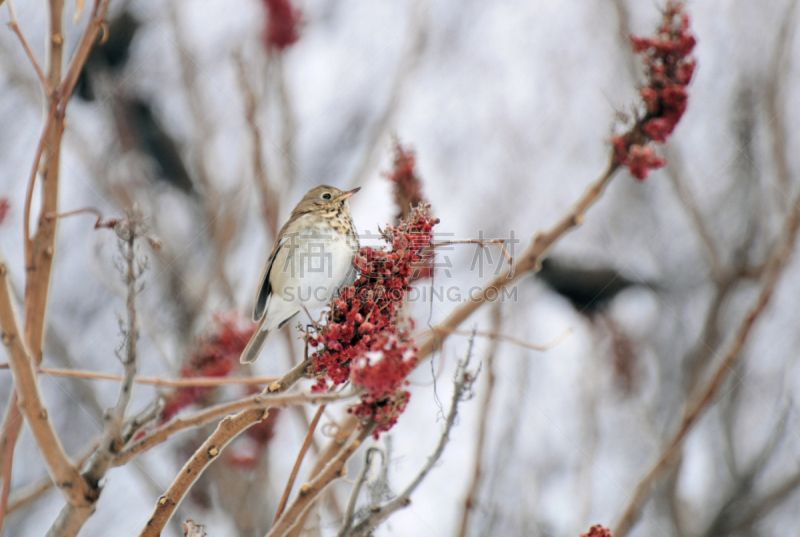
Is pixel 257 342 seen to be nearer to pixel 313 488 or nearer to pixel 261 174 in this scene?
pixel 261 174

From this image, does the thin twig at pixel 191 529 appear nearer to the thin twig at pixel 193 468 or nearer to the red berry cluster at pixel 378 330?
the thin twig at pixel 193 468

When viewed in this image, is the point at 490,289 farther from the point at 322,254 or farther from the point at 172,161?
the point at 172,161

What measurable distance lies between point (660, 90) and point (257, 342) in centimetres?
244

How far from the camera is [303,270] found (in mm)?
3691

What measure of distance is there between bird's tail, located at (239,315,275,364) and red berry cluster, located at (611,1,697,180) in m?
2.05

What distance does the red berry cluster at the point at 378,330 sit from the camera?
1.72 metres

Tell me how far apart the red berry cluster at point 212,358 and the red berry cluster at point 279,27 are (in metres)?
2.31

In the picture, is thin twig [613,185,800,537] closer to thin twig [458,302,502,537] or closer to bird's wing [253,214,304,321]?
thin twig [458,302,502,537]

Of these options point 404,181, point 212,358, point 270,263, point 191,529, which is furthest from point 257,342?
point 191,529

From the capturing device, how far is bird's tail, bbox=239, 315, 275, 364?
3.48m

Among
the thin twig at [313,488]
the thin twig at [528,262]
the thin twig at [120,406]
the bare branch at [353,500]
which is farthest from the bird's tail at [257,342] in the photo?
the bare branch at [353,500]

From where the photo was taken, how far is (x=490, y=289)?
267 cm

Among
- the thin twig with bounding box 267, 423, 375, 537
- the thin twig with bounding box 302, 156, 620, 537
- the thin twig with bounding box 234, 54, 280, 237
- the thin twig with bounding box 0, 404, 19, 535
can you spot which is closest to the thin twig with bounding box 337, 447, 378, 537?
the thin twig with bounding box 267, 423, 375, 537

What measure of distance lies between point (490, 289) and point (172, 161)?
4.90 metres
